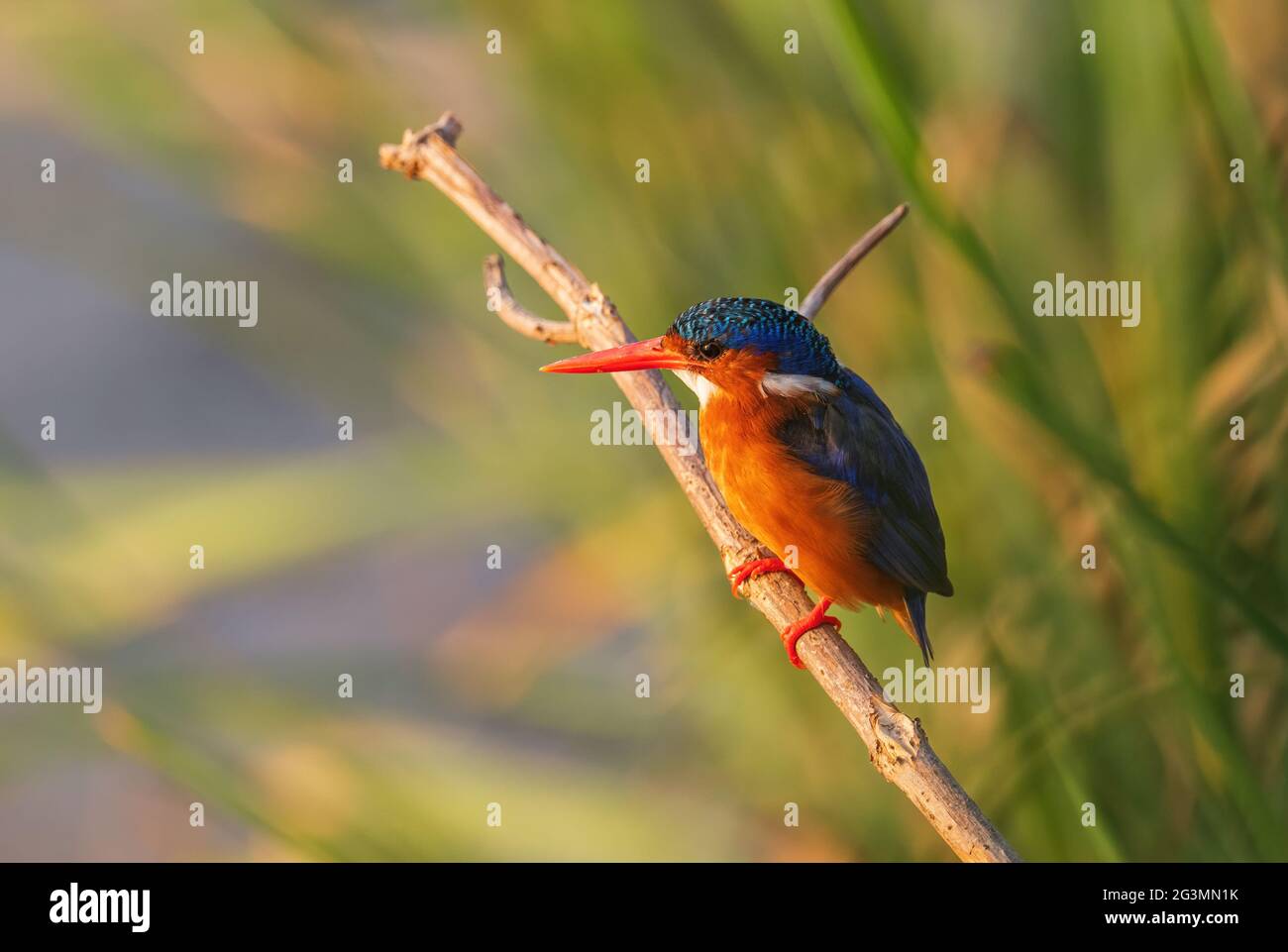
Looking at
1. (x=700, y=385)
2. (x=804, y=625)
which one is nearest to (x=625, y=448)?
(x=700, y=385)

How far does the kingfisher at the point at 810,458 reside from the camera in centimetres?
170

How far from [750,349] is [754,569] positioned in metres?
0.32

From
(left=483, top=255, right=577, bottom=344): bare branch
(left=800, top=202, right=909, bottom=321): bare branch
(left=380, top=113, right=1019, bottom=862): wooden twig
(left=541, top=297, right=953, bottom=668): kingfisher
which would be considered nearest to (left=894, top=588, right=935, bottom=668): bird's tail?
(left=541, top=297, right=953, bottom=668): kingfisher

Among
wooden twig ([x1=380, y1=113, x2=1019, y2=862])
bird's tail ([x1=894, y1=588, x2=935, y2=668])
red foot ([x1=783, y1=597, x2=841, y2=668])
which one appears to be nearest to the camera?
wooden twig ([x1=380, y1=113, x2=1019, y2=862])

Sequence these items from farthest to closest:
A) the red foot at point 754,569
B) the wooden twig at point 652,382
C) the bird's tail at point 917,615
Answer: the bird's tail at point 917,615 → the red foot at point 754,569 → the wooden twig at point 652,382

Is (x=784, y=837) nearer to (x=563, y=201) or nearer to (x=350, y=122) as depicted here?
(x=563, y=201)

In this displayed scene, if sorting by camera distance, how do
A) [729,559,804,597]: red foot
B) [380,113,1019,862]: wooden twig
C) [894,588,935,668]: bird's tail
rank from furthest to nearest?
[894,588,935,668]: bird's tail < [729,559,804,597]: red foot < [380,113,1019,862]: wooden twig

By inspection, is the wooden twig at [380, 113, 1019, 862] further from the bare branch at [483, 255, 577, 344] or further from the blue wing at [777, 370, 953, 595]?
the blue wing at [777, 370, 953, 595]

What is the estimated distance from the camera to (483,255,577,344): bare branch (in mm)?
1575

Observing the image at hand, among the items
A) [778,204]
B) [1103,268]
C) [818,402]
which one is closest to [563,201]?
[778,204]

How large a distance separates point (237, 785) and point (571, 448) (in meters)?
0.88

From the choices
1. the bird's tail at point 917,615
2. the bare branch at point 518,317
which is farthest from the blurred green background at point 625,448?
the bare branch at point 518,317

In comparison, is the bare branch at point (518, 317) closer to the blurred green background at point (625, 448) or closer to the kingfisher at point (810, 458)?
the kingfisher at point (810, 458)

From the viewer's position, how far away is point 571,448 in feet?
7.72
